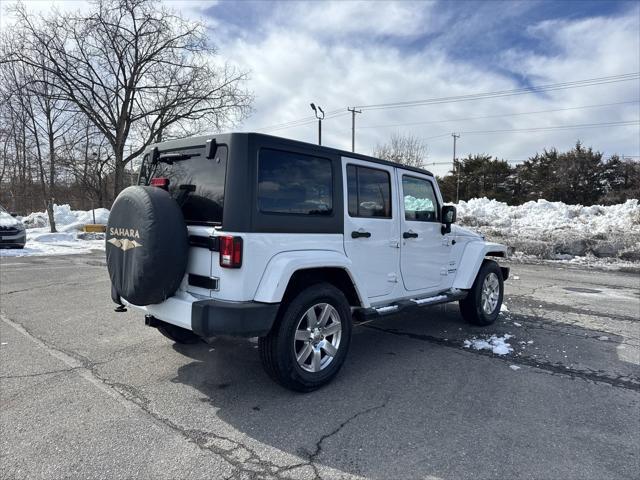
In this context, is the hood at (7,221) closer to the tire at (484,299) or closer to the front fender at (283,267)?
the front fender at (283,267)

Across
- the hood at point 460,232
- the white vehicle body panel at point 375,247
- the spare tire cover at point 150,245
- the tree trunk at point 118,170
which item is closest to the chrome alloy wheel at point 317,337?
the white vehicle body panel at point 375,247

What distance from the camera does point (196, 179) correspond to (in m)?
3.82

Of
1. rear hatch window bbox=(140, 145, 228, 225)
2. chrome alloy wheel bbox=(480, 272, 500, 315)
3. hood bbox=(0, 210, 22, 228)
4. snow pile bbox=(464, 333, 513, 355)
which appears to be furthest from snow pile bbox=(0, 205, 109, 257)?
snow pile bbox=(464, 333, 513, 355)

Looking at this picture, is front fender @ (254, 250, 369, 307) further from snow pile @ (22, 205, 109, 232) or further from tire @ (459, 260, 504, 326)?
snow pile @ (22, 205, 109, 232)

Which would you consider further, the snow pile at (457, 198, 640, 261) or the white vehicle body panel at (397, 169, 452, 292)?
the snow pile at (457, 198, 640, 261)

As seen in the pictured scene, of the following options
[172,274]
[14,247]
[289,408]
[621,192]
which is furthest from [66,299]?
[621,192]

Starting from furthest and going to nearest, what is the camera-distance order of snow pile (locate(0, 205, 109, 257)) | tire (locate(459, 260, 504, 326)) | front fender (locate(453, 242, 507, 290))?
1. snow pile (locate(0, 205, 109, 257))
2. tire (locate(459, 260, 504, 326))
3. front fender (locate(453, 242, 507, 290))

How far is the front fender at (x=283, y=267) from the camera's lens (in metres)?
3.43

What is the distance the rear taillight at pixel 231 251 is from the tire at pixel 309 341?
607mm

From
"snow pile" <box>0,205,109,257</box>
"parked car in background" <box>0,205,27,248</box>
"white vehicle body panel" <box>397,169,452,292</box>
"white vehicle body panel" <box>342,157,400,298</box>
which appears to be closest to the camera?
"white vehicle body panel" <box>342,157,400,298</box>

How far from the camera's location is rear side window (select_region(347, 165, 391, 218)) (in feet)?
14.3

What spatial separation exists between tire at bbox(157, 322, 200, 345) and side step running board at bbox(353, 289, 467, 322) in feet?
Result: 6.10

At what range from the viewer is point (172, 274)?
3514 millimetres

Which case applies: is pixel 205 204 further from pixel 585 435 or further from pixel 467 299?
pixel 467 299
